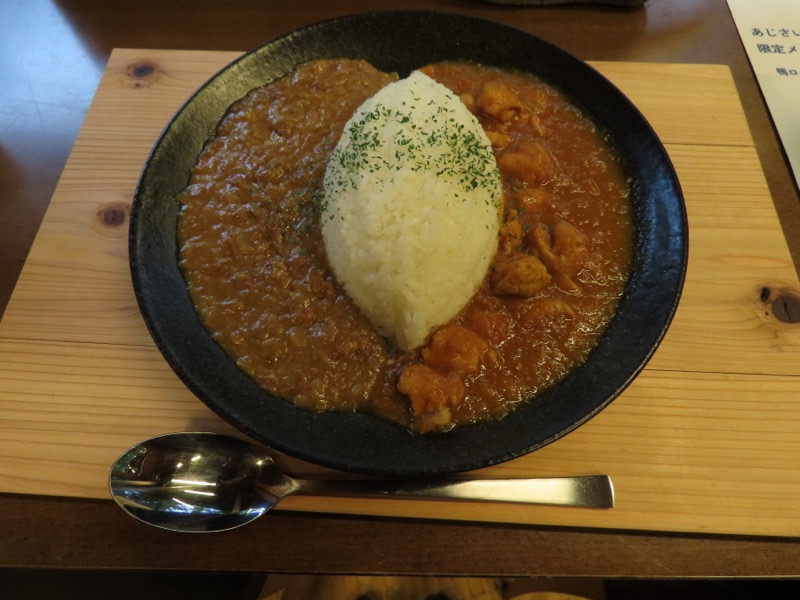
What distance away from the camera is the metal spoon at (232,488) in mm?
1530

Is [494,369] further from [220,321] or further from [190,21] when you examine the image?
[190,21]

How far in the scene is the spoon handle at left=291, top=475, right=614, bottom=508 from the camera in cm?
153

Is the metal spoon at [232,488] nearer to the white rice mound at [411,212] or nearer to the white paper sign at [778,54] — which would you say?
the white rice mound at [411,212]

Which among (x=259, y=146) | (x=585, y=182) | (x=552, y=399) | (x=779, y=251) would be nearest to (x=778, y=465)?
(x=552, y=399)

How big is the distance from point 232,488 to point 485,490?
76 cm

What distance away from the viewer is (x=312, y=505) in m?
1.60

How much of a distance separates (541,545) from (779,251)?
153 centimetres

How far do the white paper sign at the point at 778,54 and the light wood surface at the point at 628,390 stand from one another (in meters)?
0.26

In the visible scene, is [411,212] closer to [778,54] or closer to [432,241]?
[432,241]

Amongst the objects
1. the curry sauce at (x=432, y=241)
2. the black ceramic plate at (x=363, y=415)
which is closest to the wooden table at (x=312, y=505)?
the black ceramic plate at (x=363, y=415)

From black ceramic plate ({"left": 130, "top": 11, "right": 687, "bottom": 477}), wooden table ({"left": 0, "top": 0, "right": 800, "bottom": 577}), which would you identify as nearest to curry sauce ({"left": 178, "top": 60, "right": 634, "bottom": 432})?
black ceramic plate ({"left": 130, "top": 11, "right": 687, "bottom": 477})

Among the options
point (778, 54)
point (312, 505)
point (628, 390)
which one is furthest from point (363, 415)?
point (778, 54)

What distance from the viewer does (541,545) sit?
1555 mm

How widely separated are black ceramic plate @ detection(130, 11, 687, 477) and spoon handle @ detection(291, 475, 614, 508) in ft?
0.37
